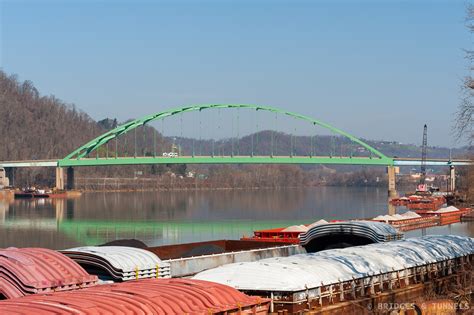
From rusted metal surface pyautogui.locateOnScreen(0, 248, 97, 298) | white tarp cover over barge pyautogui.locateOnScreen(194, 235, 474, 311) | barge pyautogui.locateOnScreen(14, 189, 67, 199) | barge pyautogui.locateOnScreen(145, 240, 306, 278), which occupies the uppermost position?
rusted metal surface pyautogui.locateOnScreen(0, 248, 97, 298)

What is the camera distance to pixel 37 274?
731 inches

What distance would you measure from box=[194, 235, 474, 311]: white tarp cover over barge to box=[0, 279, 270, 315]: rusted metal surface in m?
1.27

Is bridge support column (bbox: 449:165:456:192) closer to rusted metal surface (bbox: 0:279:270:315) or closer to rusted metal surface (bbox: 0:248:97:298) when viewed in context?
rusted metal surface (bbox: 0:248:97:298)

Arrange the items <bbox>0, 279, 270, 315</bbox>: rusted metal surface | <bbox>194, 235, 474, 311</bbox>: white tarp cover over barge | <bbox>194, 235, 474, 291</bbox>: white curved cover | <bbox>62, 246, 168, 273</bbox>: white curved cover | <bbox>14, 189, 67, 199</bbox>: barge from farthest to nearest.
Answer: <bbox>14, 189, 67, 199</bbox>: barge, <bbox>62, 246, 168, 273</bbox>: white curved cover, <bbox>194, 235, 474, 291</bbox>: white curved cover, <bbox>194, 235, 474, 311</bbox>: white tarp cover over barge, <bbox>0, 279, 270, 315</bbox>: rusted metal surface

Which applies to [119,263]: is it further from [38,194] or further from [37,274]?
[38,194]

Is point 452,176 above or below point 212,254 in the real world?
above

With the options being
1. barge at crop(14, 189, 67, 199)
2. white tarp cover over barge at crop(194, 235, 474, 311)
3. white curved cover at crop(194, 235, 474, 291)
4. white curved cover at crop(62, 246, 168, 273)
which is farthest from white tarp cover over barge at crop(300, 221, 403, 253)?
barge at crop(14, 189, 67, 199)

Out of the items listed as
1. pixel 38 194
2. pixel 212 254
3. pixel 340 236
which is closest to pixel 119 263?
pixel 212 254

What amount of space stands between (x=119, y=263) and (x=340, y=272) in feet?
18.1

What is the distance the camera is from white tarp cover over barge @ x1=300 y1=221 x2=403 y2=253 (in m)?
31.7

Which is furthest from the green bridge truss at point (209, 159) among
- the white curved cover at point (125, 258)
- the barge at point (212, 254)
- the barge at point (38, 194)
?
the white curved cover at point (125, 258)

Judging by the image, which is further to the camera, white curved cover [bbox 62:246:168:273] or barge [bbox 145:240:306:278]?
barge [bbox 145:240:306:278]

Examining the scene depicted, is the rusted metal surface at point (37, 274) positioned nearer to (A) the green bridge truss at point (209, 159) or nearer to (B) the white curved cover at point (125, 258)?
(B) the white curved cover at point (125, 258)

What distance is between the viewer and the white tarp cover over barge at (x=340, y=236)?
3169cm
